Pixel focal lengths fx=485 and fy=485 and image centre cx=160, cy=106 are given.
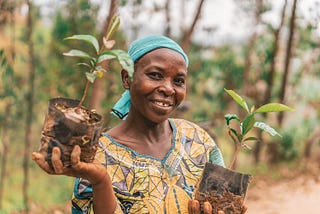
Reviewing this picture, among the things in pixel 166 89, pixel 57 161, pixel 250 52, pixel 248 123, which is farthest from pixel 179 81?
pixel 250 52

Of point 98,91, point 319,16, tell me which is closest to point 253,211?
point 98,91

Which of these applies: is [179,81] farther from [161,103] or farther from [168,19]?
[168,19]

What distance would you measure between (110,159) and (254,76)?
7154 mm

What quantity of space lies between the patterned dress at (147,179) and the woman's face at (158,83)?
6.6 inches

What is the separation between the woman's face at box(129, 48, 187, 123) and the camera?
177cm

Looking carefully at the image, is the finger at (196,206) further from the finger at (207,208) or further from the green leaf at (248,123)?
the green leaf at (248,123)

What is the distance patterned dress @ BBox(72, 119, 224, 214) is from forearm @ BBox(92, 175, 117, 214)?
56mm

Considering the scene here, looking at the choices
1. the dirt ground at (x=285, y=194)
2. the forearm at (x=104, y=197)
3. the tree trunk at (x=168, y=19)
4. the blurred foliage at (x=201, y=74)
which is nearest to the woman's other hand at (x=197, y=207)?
the forearm at (x=104, y=197)

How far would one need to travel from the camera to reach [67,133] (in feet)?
4.74

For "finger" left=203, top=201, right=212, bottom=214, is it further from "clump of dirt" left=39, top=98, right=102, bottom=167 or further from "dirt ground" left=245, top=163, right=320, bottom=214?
"dirt ground" left=245, top=163, right=320, bottom=214

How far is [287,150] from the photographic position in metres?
8.44

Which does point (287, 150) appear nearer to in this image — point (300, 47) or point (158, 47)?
point (300, 47)

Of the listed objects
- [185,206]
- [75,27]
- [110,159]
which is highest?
[75,27]

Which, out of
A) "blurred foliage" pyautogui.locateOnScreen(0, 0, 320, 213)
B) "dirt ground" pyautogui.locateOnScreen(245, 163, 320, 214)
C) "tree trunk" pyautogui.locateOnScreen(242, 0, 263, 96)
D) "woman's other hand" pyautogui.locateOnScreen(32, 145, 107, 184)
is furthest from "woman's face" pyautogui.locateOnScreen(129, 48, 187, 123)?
"tree trunk" pyautogui.locateOnScreen(242, 0, 263, 96)
